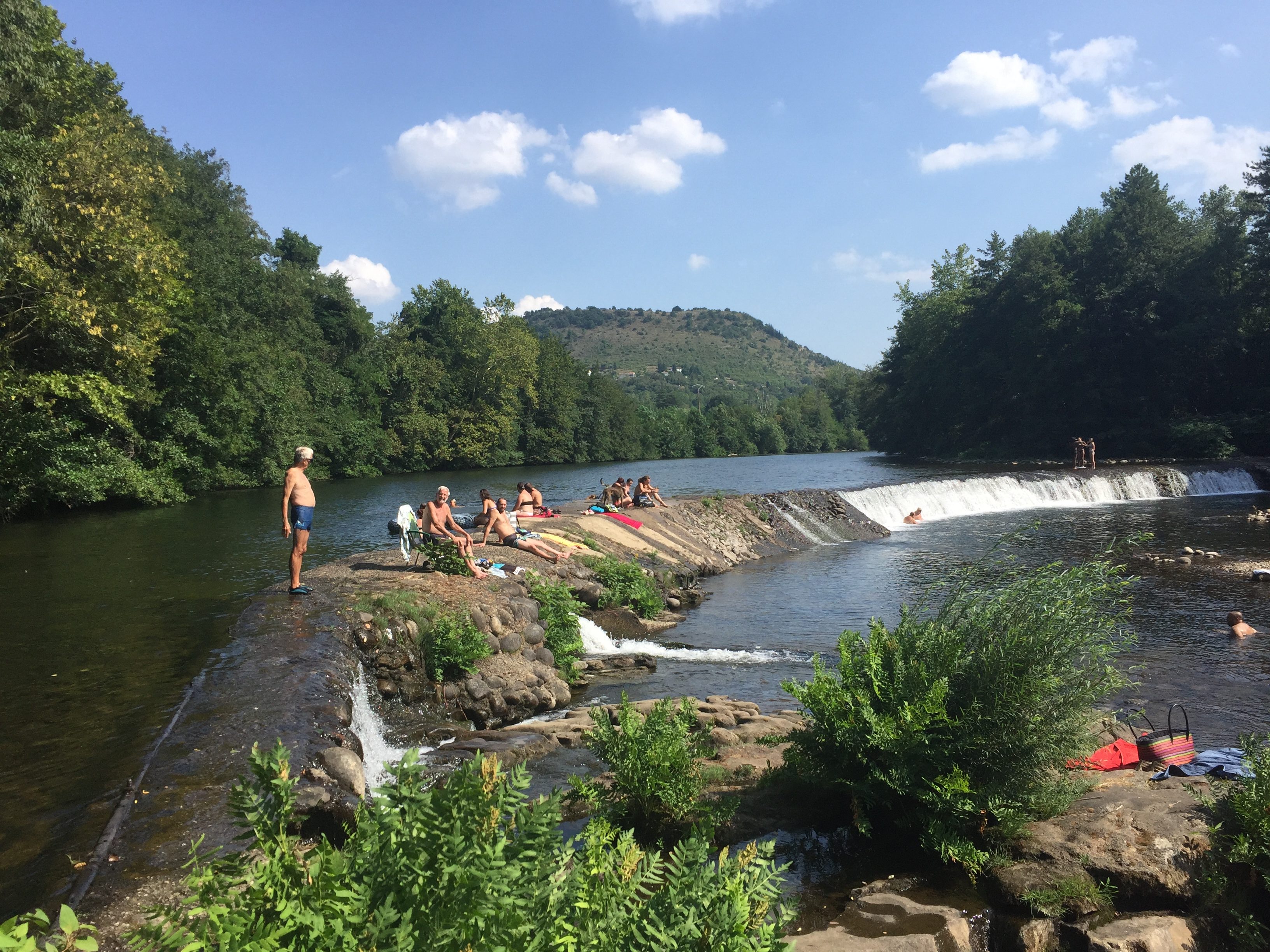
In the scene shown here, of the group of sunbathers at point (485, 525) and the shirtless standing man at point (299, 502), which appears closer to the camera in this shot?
the shirtless standing man at point (299, 502)

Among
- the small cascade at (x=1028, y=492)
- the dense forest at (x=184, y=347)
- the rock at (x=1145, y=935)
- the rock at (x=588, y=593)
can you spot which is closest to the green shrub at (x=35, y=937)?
the rock at (x=1145, y=935)

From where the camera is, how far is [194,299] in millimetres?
33625

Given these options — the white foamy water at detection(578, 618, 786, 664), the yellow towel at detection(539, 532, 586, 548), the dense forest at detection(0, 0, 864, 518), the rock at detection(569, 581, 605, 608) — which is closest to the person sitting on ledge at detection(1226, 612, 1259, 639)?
the white foamy water at detection(578, 618, 786, 664)

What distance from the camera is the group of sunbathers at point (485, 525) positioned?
12523mm

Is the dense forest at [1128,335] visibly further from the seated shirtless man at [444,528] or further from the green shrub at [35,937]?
the green shrub at [35,937]

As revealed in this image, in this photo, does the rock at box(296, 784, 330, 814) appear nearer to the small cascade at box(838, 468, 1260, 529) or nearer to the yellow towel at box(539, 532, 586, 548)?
the yellow towel at box(539, 532, 586, 548)

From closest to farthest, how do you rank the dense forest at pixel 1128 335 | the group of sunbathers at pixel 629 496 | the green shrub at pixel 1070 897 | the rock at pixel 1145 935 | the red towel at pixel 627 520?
1. the rock at pixel 1145 935
2. the green shrub at pixel 1070 897
3. the red towel at pixel 627 520
4. the group of sunbathers at pixel 629 496
5. the dense forest at pixel 1128 335

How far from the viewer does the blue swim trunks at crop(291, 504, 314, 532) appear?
10531mm

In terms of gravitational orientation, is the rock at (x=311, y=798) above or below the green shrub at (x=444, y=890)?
below

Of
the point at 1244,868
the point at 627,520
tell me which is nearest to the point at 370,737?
the point at 1244,868

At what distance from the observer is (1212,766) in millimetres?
6922

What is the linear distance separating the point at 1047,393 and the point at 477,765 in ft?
182

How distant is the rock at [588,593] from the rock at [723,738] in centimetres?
624

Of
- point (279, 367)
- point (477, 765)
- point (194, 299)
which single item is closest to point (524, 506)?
point (477, 765)
